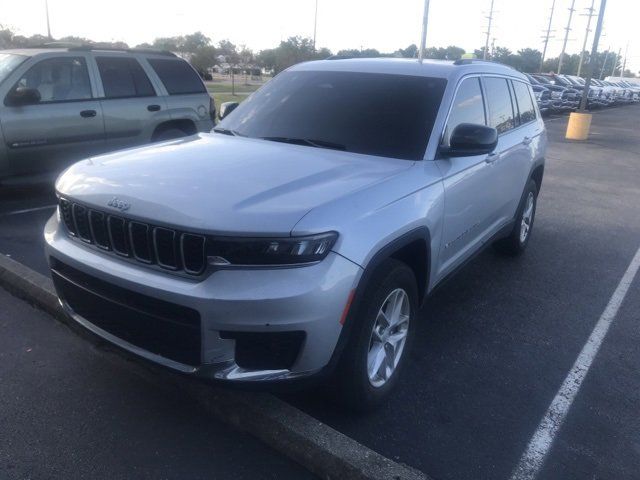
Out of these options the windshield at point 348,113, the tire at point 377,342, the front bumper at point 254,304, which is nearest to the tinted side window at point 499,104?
the windshield at point 348,113

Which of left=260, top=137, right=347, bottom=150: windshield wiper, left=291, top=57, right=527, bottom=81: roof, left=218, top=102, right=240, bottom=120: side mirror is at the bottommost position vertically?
left=260, top=137, right=347, bottom=150: windshield wiper

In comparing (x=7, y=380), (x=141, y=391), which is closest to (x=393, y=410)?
(x=141, y=391)

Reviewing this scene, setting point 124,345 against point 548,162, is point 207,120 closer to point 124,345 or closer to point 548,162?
point 124,345

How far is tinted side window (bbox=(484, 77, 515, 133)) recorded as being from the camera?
4602mm

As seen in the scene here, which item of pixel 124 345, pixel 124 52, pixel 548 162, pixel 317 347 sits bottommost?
pixel 548 162

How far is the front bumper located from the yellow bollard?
1711 centimetres

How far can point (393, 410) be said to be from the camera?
325 cm

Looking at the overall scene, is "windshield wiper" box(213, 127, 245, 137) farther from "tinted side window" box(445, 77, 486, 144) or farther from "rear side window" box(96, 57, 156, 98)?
"rear side window" box(96, 57, 156, 98)

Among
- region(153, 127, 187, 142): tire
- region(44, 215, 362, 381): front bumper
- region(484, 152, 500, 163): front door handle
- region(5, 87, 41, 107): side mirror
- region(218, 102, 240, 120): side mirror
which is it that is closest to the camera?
region(44, 215, 362, 381): front bumper

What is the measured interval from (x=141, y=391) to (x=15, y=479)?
81 cm

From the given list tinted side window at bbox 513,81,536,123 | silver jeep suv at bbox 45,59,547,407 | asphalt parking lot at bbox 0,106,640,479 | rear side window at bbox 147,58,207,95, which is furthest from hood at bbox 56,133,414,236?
rear side window at bbox 147,58,207,95

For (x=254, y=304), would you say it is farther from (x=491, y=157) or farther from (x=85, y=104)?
(x=85, y=104)

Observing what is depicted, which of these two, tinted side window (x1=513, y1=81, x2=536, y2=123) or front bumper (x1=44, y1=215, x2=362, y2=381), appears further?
tinted side window (x1=513, y1=81, x2=536, y2=123)

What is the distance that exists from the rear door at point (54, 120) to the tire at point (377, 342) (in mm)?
5282
